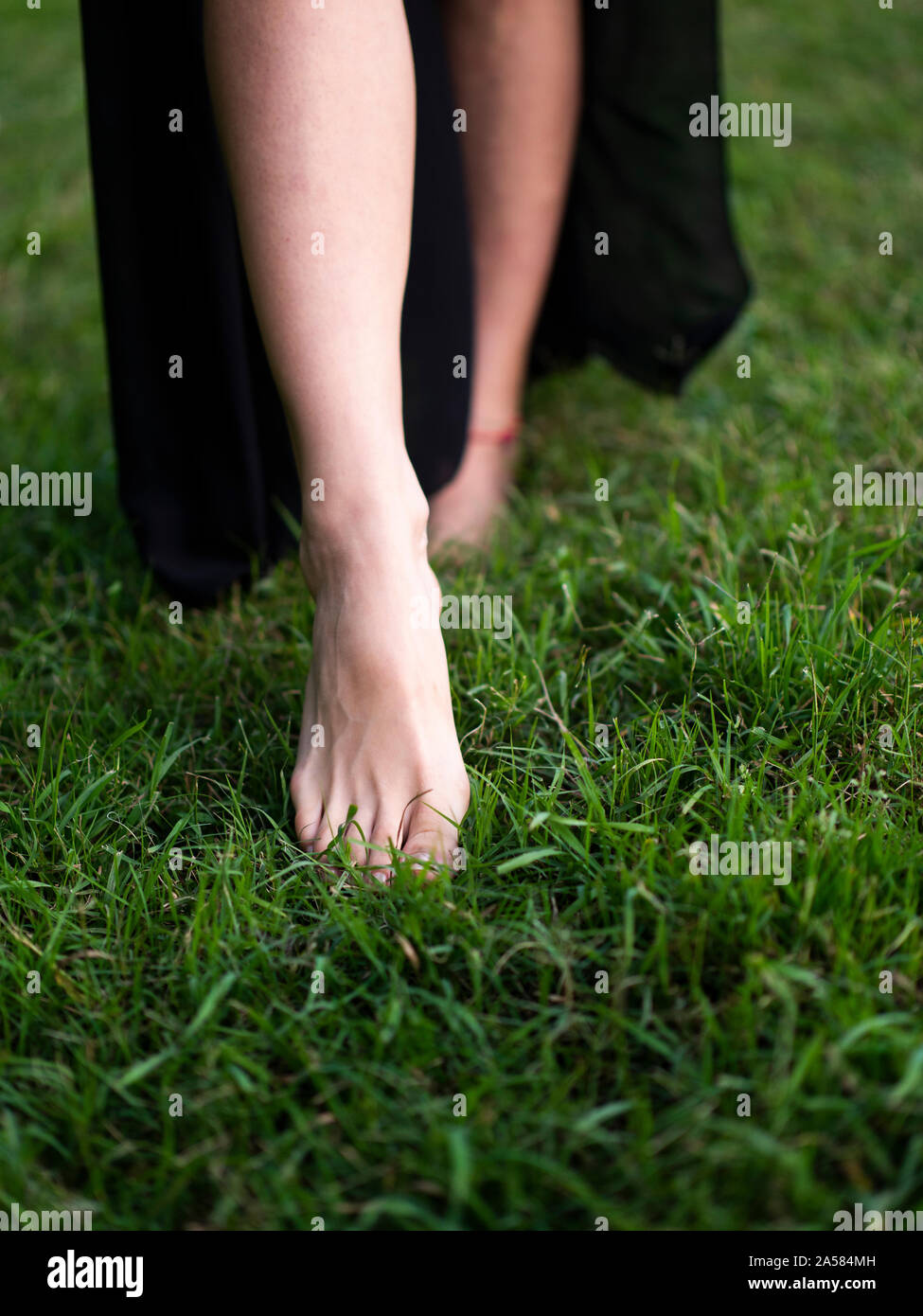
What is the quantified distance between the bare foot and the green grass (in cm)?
5

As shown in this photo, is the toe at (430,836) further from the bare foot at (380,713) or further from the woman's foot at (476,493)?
the woman's foot at (476,493)

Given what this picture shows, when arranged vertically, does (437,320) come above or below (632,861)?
above


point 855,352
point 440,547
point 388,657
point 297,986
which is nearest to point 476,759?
point 388,657

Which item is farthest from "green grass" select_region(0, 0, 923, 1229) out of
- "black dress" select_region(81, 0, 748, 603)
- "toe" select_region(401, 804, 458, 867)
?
"black dress" select_region(81, 0, 748, 603)

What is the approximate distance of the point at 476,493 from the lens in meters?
1.64

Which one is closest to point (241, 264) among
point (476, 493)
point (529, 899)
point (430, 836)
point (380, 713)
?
point (476, 493)

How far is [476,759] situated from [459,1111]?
404 millimetres

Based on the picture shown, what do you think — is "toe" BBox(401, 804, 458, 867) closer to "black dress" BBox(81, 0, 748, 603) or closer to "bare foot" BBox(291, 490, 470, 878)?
"bare foot" BBox(291, 490, 470, 878)

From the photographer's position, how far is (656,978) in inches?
33.7

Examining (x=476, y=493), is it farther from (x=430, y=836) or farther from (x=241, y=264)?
(x=430, y=836)

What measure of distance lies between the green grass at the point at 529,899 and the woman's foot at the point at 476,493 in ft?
0.20

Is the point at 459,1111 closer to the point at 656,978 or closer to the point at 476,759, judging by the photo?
the point at 656,978

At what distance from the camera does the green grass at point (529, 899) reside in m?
0.76

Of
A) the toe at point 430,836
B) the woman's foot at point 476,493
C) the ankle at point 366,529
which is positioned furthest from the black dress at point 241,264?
the toe at point 430,836
